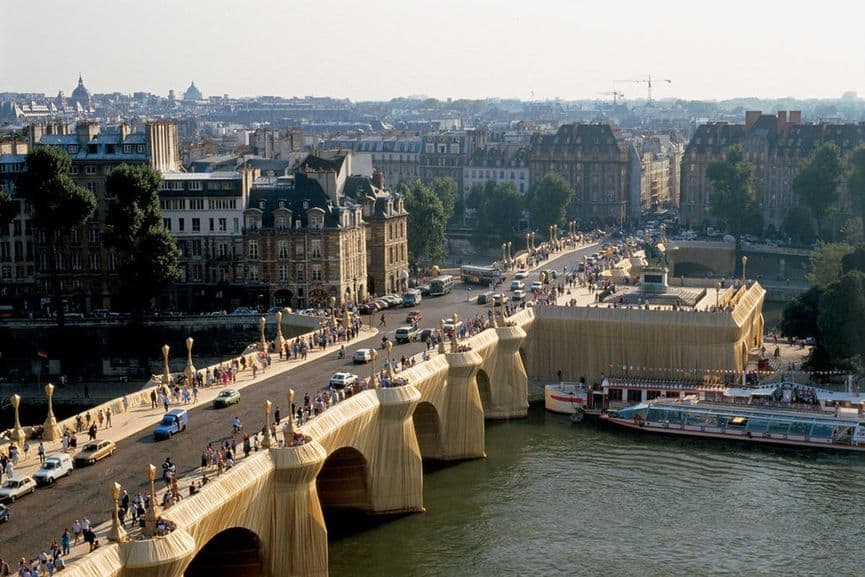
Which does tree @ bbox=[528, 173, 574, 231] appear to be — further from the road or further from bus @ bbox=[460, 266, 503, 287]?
the road

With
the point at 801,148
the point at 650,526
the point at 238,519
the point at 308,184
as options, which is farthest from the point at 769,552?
the point at 801,148

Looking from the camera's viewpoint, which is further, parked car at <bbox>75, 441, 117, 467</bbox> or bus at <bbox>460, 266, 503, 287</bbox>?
bus at <bbox>460, 266, 503, 287</bbox>

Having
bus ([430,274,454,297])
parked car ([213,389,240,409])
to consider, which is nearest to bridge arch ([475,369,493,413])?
bus ([430,274,454,297])

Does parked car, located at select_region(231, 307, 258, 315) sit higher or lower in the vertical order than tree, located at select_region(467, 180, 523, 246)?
lower

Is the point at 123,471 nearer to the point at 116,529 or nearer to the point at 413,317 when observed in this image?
the point at 116,529

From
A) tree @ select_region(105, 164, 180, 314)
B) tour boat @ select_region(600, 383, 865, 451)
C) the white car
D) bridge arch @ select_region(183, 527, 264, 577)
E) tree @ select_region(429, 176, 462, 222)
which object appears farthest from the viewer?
tree @ select_region(429, 176, 462, 222)

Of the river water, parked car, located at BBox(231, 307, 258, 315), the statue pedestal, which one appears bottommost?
the river water
